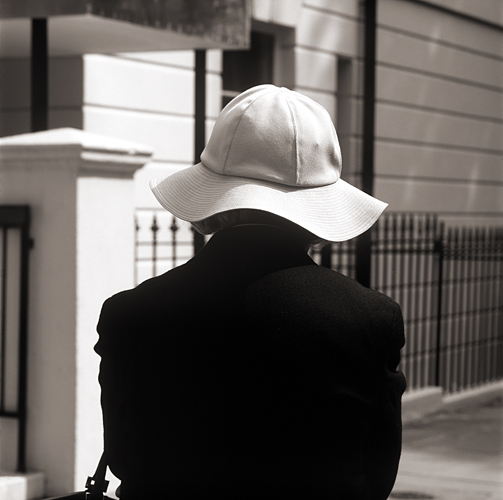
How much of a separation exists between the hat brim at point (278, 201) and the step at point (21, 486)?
3924 millimetres

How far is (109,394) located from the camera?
203cm

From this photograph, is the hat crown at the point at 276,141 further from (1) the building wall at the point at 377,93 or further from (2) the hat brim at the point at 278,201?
(1) the building wall at the point at 377,93

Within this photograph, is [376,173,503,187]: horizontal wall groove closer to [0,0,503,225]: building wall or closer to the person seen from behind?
[0,0,503,225]: building wall

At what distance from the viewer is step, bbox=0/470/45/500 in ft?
18.5

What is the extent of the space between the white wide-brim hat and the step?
13.1 feet

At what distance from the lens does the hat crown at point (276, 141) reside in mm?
1979

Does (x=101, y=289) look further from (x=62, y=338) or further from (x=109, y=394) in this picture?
(x=109, y=394)

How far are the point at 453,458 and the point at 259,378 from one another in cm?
614

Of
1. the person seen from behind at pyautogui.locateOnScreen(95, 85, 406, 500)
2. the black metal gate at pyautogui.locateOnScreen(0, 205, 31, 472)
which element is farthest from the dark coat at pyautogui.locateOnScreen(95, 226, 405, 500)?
the black metal gate at pyautogui.locateOnScreen(0, 205, 31, 472)

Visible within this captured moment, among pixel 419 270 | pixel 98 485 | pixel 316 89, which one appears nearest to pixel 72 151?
pixel 98 485

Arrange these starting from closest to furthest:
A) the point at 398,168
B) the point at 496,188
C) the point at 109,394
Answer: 1. the point at 109,394
2. the point at 398,168
3. the point at 496,188

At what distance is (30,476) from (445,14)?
9.93 m

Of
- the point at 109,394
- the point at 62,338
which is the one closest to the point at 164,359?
the point at 109,394

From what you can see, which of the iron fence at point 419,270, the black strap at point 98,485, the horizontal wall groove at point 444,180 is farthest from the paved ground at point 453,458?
the black strap at point 98,485
